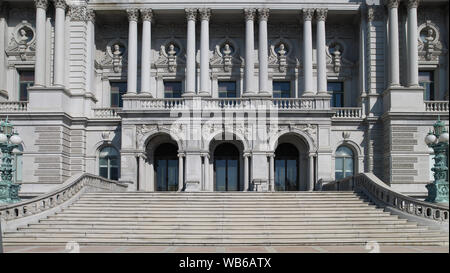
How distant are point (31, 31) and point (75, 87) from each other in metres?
5.71

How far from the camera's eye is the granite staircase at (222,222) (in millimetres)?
18734

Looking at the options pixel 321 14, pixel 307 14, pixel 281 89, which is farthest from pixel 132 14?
pixel 321 14

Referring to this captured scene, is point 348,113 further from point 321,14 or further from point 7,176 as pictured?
point 7,176

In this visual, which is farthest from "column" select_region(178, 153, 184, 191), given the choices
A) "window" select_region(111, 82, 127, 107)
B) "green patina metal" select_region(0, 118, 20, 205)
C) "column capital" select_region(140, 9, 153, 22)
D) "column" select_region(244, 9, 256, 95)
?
"green patina metal" select_region(0, 118, 20, 205)

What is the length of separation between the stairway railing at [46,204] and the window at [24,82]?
13.5 m

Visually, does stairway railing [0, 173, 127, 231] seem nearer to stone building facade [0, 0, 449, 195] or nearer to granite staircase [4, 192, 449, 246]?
granite staircase [4, 192, 449, 246]

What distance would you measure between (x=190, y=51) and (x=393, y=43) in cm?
1451

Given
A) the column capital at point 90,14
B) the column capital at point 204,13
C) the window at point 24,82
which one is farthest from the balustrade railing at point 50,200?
the column capital at point 204,13

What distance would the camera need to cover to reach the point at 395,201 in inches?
894

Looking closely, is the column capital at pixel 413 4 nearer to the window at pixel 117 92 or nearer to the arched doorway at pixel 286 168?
the arched doorway at pixel 286 168

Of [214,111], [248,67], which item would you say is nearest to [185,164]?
[214,111]

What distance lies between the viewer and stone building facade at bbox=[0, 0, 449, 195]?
34781 millimetres

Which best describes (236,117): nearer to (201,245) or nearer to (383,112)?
(383,112)

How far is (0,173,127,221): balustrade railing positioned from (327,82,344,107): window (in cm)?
1945
